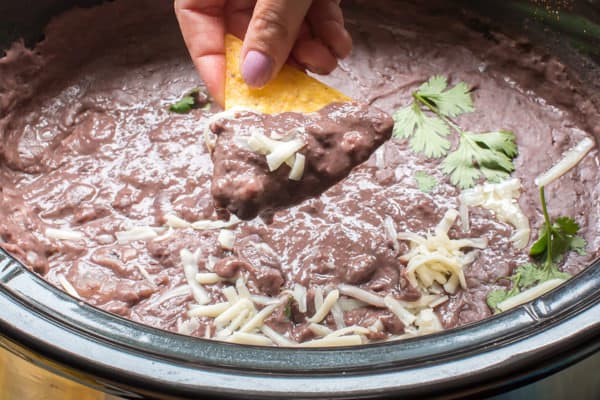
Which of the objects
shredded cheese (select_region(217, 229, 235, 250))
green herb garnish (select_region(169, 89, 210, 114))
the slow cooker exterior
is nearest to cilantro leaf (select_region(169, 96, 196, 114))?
green herb garnish (select_region(169, 89, 210, 114))

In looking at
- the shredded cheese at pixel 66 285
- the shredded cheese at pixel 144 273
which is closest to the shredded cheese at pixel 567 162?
the shredded cheese at pixel 144 273

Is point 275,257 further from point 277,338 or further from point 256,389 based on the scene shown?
point 256,389

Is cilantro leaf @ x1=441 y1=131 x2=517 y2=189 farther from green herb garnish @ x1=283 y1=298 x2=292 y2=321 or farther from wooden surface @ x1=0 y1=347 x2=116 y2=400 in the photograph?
wooden surface @ x1=0 y1=347 x2=116 y2=400

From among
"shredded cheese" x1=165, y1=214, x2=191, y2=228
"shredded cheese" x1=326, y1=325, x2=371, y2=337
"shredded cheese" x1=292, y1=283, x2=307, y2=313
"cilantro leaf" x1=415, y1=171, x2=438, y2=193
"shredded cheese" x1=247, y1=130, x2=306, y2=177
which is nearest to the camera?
"shredded cheese" x1=247, y1=130, x2=306, y2=177

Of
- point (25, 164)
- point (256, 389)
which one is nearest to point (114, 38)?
point (25, 164)

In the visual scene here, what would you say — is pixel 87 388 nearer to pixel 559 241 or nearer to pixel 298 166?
pixel 298 166

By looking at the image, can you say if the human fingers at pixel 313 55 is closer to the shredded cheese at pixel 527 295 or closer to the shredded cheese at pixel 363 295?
the shredded cheese at pixel 363 295
